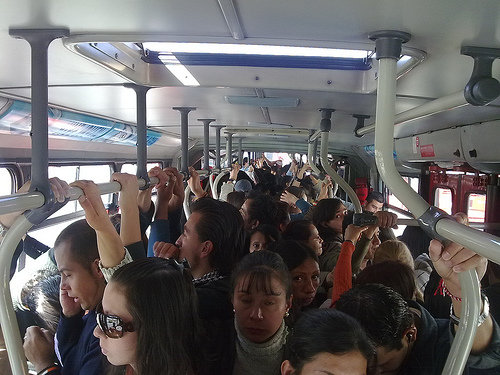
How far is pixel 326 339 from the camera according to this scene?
142cm

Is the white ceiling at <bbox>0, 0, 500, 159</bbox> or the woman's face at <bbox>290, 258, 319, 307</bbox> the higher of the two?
the white ceiling at <bbox>0, 0, 500, 159</bbox>

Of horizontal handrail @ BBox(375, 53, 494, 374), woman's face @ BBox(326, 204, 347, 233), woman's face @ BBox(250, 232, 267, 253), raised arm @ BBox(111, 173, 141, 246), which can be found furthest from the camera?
woman's face @ BBox(326, 204, 347, 233)

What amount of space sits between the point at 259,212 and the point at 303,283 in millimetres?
1349

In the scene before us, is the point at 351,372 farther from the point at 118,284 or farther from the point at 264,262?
the point at 118,284

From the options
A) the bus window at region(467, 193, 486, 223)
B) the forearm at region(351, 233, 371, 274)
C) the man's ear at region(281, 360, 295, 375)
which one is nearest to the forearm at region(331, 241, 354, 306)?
the forearm at region(351, 233, 371, 274)

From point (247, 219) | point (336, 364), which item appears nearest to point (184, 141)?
point (247, 219)

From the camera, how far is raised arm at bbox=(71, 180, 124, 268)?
1.62m

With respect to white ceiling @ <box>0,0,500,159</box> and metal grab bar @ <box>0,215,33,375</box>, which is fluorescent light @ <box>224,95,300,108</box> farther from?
metal grab bar @ <box>0,215,33,375</box>

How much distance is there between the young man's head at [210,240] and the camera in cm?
226

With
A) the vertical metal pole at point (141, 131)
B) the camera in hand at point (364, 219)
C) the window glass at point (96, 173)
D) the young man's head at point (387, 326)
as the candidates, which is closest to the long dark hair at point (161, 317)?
the young man's head at point (387, 326)

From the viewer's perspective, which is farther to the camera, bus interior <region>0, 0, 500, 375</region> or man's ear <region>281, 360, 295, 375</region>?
man's ear <region>281, 360, 295, 375</region>

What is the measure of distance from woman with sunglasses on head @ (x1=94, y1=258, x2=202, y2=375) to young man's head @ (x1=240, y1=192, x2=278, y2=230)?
2.27 metres

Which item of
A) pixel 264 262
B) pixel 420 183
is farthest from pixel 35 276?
pixel 420 183

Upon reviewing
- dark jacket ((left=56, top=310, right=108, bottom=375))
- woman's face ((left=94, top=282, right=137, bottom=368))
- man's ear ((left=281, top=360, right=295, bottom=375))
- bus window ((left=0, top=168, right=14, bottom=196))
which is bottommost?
dark jacket ((left=56, top=310, right=108, bottom=375))
